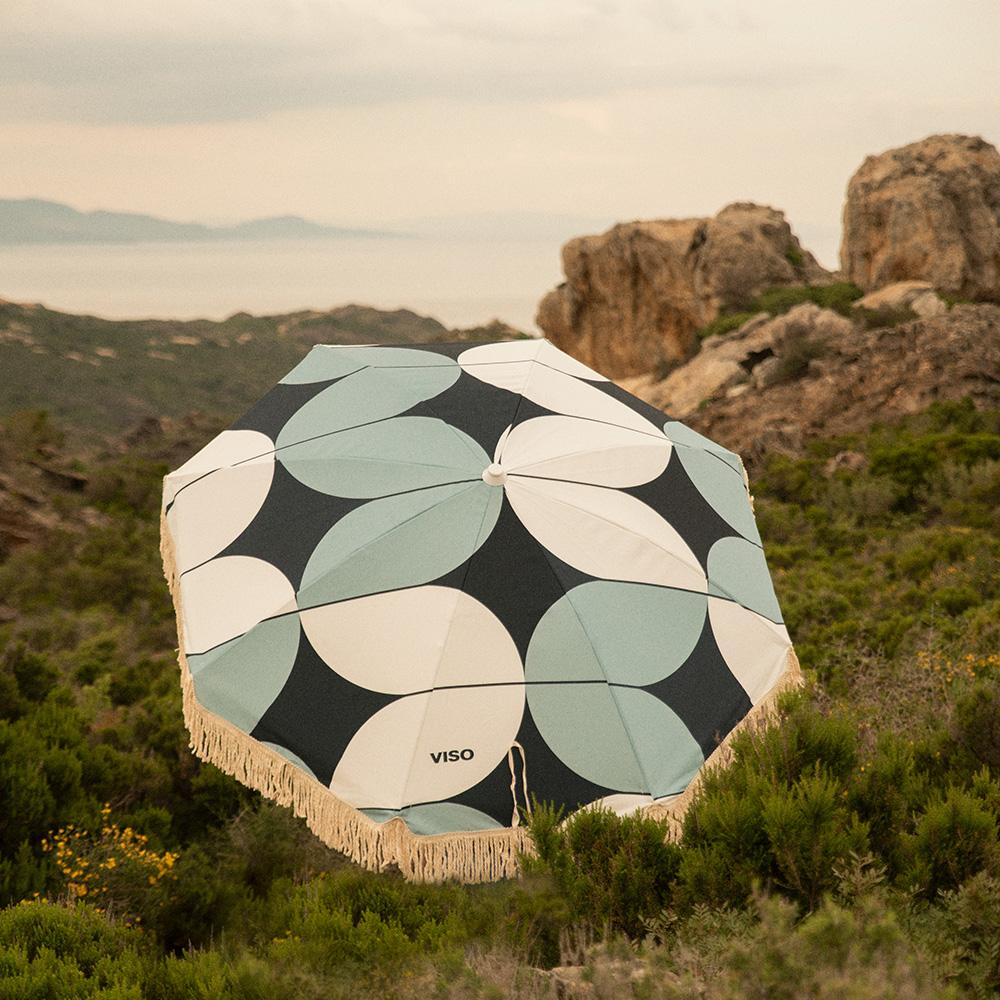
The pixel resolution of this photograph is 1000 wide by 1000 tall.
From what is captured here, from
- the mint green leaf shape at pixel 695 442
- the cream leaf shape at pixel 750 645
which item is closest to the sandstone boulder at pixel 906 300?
the mint green leaf shape at pixel 695 442

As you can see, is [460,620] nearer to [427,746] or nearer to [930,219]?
[427,746]

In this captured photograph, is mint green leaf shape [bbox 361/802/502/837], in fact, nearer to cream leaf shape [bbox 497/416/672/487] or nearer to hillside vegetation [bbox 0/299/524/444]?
cream leaf shape [bbox 497/416/672/487]

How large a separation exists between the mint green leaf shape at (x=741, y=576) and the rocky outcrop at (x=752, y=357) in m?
17.9

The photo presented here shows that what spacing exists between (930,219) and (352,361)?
2474cm

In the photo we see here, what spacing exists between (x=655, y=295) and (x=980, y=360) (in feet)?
48.5

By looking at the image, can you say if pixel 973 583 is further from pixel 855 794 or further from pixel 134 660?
pixel 134 660

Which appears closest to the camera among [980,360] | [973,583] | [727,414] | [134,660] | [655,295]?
[973,583]

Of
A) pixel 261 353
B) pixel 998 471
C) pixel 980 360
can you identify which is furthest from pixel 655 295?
pixel 261 353

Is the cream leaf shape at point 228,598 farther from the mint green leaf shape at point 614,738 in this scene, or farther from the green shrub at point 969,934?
the green shrub at point 969,934

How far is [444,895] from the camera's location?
3395mm

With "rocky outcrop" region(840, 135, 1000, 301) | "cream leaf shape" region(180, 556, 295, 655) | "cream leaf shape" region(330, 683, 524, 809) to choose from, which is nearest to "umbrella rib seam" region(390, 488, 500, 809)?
"cream leaf shape" region(330, 683, 524, 809)

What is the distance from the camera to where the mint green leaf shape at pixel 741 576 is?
3154 mm

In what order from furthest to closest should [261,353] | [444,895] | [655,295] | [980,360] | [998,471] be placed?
[261,353]
[655,295]
[980,360]
[998,471]
[444,895]

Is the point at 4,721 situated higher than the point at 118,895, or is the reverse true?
the point at 4,721
